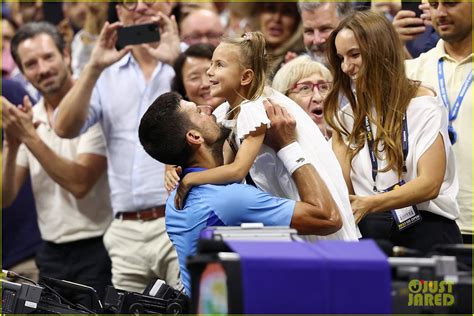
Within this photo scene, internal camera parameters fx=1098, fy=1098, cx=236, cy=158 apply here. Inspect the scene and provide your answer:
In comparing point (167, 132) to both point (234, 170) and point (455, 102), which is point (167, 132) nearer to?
point (234, 170)

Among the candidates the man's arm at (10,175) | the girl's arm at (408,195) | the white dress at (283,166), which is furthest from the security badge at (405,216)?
the man's arm at (10,175)

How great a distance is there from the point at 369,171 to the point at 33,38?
3129mm

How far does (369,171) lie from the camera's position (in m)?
4.71

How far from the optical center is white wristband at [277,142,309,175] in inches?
165

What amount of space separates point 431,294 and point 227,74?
1.18 metres

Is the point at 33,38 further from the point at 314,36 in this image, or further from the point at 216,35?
the point at 314,36

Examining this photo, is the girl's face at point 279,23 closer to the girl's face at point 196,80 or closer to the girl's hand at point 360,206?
the girl's face at point 196,80

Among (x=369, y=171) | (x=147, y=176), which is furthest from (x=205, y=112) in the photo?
(x=147, y=176)

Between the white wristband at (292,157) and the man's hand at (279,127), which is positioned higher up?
the man's hand at (279,127)

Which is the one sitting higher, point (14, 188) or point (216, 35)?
point (216, 35)

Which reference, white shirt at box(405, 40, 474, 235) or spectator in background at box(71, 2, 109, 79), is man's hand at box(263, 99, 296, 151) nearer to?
white shirt at box(405, 40, 474, 235)

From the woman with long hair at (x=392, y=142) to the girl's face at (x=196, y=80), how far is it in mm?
1250

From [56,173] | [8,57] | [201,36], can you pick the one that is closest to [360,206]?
[201,36]

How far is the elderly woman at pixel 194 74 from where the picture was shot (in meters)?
5.89
